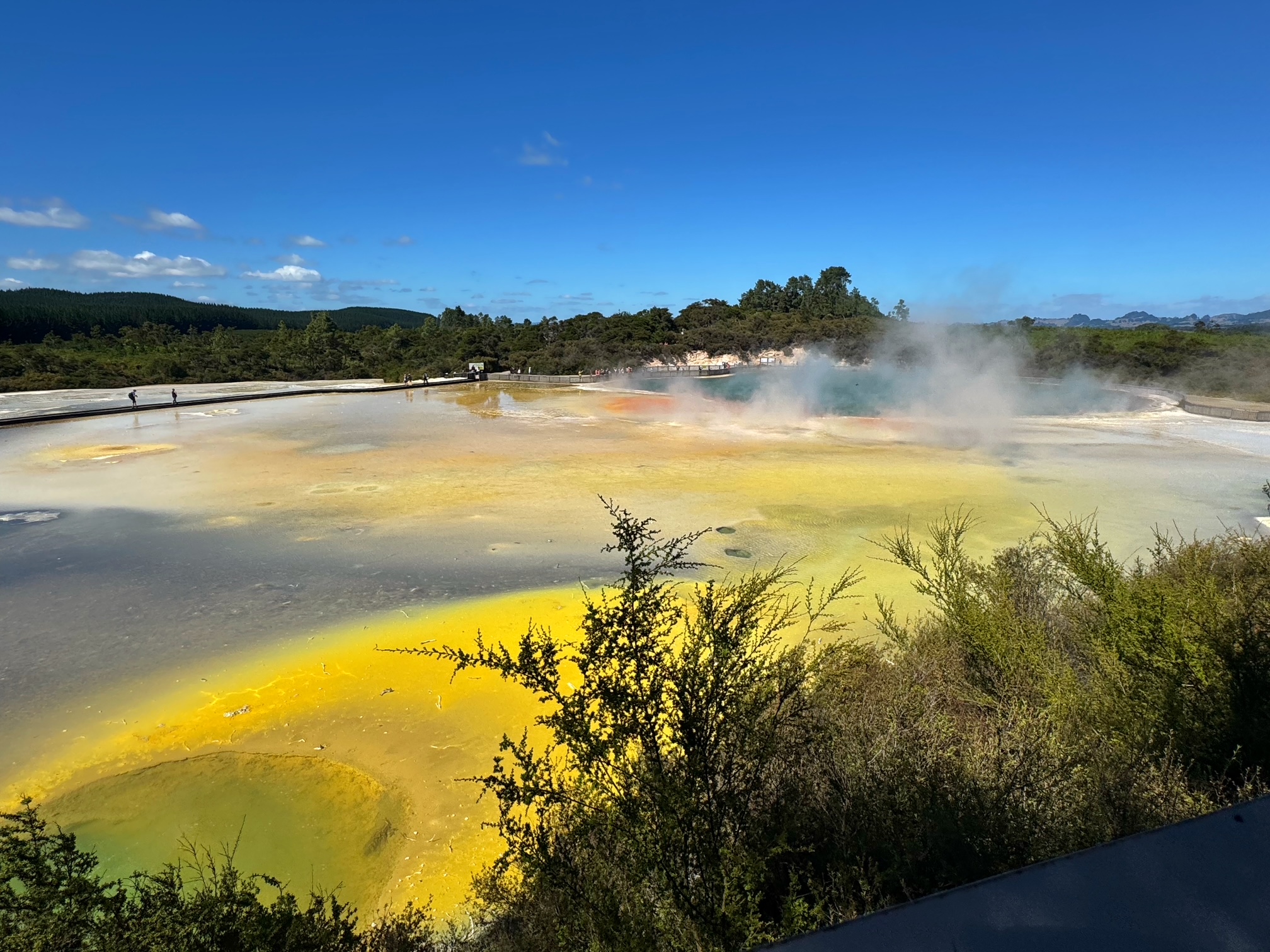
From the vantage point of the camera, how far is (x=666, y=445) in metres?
18.7

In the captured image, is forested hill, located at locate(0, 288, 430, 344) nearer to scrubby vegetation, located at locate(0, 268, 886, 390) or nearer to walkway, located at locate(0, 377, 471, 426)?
scrubby vegetation, located at locate(0, 268, 886, 390)

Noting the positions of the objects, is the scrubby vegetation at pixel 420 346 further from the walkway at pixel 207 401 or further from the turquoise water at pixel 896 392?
the turquoise water at pixel 896 392

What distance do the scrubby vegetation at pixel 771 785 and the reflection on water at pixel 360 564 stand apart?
61 centimetres

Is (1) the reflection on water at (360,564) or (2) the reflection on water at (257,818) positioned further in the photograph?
(1) the reflection on water at (360,564)

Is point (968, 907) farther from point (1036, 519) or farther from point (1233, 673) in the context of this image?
point (1036, 519)

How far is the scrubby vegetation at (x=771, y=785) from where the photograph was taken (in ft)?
8.70

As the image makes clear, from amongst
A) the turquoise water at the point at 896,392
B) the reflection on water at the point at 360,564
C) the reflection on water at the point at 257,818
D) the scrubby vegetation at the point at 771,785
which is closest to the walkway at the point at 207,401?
the reflection on water at the point at 360,564

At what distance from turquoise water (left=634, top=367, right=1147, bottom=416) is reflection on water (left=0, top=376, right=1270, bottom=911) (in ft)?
16.2

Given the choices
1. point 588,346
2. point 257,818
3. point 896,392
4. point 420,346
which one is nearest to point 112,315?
point 420,346

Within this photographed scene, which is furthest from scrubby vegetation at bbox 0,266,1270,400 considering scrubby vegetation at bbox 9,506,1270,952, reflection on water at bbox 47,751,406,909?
reflection on water at bbox 47,751,406,909

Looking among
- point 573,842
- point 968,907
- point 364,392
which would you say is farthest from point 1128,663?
point 364,392

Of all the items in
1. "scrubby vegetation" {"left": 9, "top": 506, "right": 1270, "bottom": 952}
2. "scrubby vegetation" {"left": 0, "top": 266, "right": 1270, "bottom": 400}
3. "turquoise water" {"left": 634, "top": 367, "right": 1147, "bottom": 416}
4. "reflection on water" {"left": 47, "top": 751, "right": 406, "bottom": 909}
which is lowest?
"reflection on water" {"left": 47, "top": 751, "right": 406, "bottom": 909}

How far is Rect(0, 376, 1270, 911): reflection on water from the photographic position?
15.5ft

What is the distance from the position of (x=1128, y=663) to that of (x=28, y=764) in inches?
289
